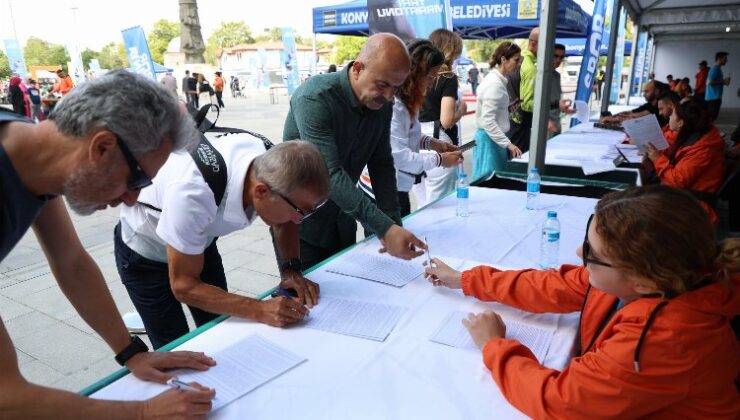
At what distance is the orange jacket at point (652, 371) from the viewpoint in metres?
0.89

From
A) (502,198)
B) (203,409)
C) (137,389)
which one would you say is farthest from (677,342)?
(502,198)

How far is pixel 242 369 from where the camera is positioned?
1119mm

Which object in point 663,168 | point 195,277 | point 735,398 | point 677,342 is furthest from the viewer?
point 663,168

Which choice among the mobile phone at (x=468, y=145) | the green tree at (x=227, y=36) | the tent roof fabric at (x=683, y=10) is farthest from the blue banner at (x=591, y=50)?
the green tree at (x=227, y=36)

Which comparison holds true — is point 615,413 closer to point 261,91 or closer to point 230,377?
point 230,377

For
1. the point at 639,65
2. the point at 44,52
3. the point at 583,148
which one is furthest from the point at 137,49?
the point at 44,52

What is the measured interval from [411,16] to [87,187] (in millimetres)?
4596

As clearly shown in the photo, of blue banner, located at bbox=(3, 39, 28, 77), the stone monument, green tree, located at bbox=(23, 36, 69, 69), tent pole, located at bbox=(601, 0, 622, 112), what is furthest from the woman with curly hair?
green tree, located at bbox=(23, 36, 69, 69)

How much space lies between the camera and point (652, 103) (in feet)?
20.3

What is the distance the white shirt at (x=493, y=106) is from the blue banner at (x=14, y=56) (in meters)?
13.1

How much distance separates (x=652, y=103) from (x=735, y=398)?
622cm

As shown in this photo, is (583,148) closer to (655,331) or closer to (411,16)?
(411,16)

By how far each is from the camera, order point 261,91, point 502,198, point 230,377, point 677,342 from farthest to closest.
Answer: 1. point 261,91
2. point 502,198
3. point 230,377
4. point 677,342

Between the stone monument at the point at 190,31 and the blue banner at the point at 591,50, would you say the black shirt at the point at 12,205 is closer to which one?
the blue banner at the point at 591,50
